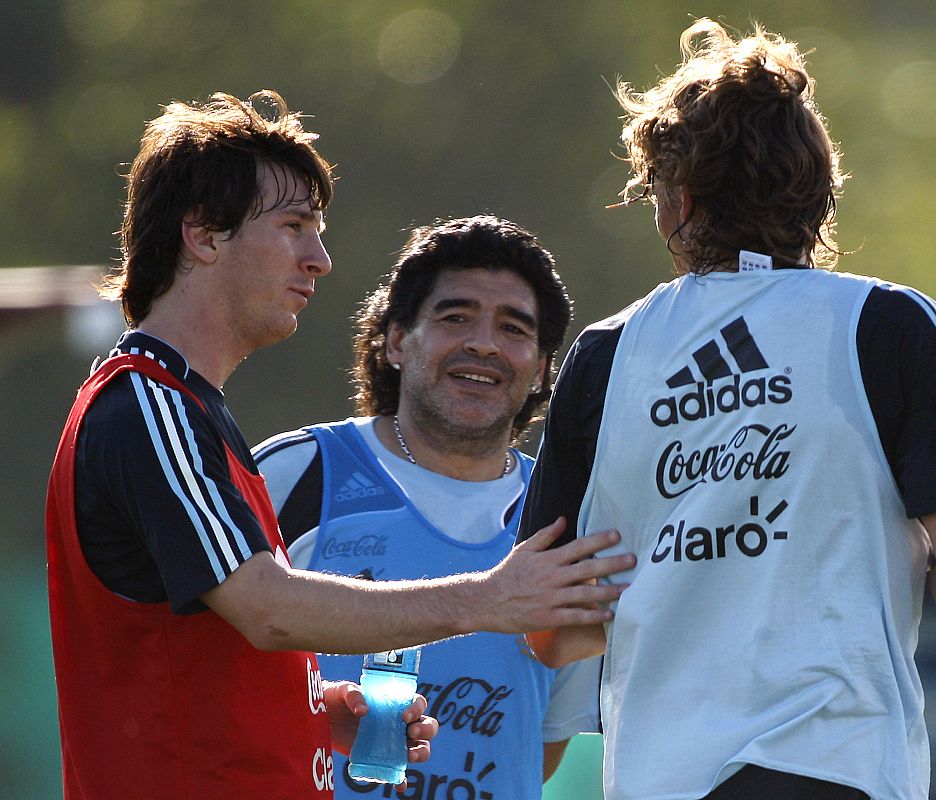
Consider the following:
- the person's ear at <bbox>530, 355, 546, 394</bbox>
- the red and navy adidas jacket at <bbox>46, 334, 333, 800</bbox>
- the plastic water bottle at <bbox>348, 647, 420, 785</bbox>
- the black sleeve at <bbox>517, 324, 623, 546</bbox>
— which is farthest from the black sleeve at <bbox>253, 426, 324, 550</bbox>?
the black sleeve at <bbox>517, 324, 623, 546</bbox>

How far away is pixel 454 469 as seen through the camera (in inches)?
183

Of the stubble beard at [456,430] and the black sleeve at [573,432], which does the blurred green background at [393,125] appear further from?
the black sleeve at [573,432]

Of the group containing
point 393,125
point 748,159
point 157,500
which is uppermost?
point 393,125

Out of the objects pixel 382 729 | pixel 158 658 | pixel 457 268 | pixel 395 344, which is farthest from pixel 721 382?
pixel 395 344

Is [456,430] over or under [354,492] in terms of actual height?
over

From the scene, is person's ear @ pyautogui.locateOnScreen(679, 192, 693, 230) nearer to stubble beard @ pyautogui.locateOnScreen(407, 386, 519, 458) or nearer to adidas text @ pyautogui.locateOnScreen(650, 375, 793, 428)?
adidas text @ pyautogui.locateOnScreen(650, 375, 793, 428)

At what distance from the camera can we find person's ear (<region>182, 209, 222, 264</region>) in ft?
10.8

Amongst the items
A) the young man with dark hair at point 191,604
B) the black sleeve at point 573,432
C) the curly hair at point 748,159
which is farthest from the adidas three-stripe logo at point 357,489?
the curly hair at point 748,159

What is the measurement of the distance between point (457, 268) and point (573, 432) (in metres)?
2.17

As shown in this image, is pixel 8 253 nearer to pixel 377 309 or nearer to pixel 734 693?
pixel 377 309

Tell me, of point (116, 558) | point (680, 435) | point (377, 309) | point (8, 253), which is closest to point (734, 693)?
point (680, 435)

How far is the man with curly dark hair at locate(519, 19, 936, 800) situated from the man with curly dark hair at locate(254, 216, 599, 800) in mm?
1204

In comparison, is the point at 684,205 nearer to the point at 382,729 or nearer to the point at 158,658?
the point at 158,658

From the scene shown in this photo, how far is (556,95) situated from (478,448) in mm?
16058
